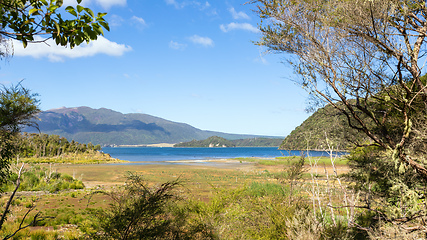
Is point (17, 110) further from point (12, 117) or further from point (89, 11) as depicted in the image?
point (89, 11)

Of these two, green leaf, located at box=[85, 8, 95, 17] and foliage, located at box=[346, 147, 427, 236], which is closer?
green leaf, located at box=[85, 8, 95, 17]

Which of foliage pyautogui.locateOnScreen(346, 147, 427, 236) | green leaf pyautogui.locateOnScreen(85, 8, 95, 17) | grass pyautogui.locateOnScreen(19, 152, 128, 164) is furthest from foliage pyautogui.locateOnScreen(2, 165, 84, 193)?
grass pyautogui.locateOnScreen(19, 152, 128, 164)

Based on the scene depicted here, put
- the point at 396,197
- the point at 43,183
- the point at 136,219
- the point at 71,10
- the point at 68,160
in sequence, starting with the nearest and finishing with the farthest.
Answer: the point at 71,10, the point at 136,219, the point at 396,197, the point at 43,183, the point at 68,160

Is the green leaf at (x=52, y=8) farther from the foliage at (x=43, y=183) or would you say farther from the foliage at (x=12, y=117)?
the foliage at (x=43, y=183)

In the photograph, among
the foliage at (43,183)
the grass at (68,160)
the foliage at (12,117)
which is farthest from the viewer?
the grass at (68,160)

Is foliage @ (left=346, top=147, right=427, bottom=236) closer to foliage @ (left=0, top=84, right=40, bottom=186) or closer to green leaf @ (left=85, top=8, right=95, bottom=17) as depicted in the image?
green leaf @ (left=85, top=8, right=95, bottom=17)

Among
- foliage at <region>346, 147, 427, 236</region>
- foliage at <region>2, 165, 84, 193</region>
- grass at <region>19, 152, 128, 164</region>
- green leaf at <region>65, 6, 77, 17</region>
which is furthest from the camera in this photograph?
grass at <region>19, 152, 128, 164</region>

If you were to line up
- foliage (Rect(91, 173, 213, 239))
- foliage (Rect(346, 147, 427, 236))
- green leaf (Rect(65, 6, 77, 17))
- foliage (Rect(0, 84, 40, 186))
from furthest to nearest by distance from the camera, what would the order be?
foliage (Rect(0, 84, 40, 186)) < foliage (Rect(346, 147, 427, 236)) < foliage (Rect(91, 173, 213, 239)) < green leaf (Rect(65, 6, 77, 17))

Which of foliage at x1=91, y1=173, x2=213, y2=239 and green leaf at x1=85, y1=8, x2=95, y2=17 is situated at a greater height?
green leaf at x1=85, y1=8, x2=95, y2=17

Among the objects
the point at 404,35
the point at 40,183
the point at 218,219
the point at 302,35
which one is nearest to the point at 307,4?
the point at 302,35

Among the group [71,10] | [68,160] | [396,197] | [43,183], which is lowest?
[68,160]

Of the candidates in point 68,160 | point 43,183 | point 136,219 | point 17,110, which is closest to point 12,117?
point 17,110

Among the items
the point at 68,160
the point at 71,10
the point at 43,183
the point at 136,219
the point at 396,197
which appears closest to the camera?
the point at 71,10

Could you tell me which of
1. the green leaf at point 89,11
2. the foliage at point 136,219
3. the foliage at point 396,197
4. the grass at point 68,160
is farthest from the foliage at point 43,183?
the grass at point 68,160
